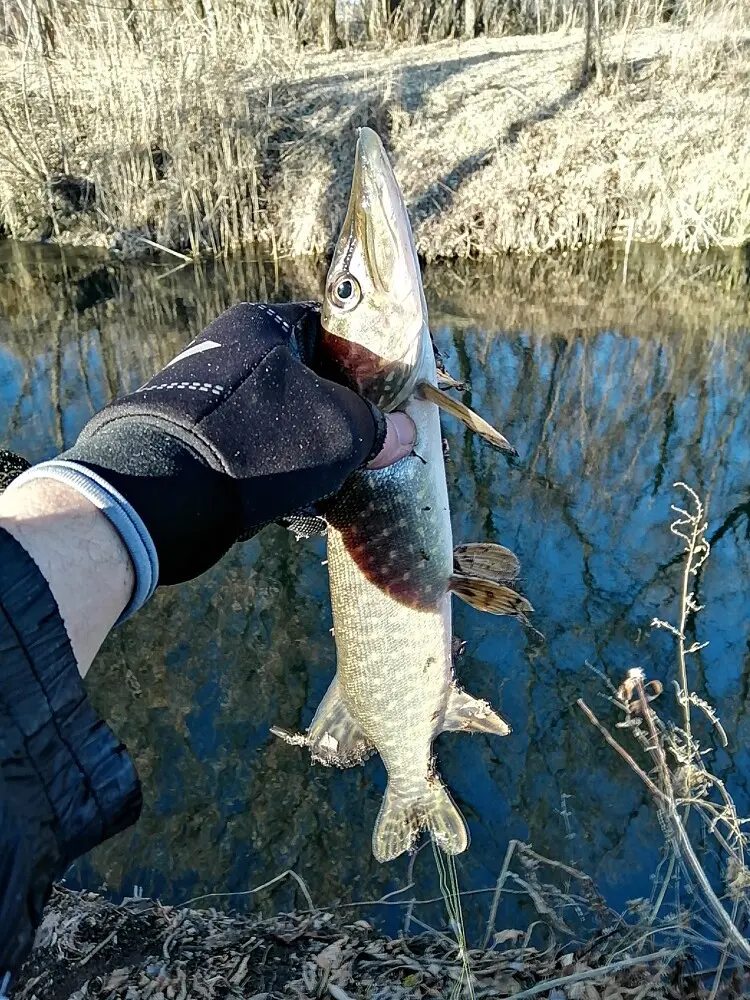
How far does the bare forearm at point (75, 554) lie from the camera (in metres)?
0.85

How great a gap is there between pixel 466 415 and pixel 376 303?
0.35m

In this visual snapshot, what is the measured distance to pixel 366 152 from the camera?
5.59ft

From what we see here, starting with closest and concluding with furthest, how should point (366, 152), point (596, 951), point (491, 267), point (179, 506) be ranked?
point (179, 506)
point (366, 152)
point (596, 951)
point (491, 267)

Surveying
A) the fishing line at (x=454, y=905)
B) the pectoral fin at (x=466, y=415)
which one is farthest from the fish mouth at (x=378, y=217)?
the fishing line at (x=454, y=905)

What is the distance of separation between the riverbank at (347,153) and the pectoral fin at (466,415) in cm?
758

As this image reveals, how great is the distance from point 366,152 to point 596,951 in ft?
7.73

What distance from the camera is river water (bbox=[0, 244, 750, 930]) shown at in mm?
2830

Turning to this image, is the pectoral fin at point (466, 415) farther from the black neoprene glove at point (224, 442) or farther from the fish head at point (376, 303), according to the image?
the black neoprene glove at point (224, 442)

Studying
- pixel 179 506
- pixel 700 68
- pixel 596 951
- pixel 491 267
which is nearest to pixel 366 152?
pixel 179 506

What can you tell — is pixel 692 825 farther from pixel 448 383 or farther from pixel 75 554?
pixel 75 554

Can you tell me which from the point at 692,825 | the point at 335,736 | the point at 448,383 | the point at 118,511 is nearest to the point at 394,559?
the point at 448,383

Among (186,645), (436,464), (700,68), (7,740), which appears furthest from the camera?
(700,68)

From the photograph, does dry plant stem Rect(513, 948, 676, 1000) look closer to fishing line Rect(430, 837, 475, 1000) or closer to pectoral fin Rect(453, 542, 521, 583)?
fishing line Rect(430, 837, 475, 1000)

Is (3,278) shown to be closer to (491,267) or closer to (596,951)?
(491,267)
